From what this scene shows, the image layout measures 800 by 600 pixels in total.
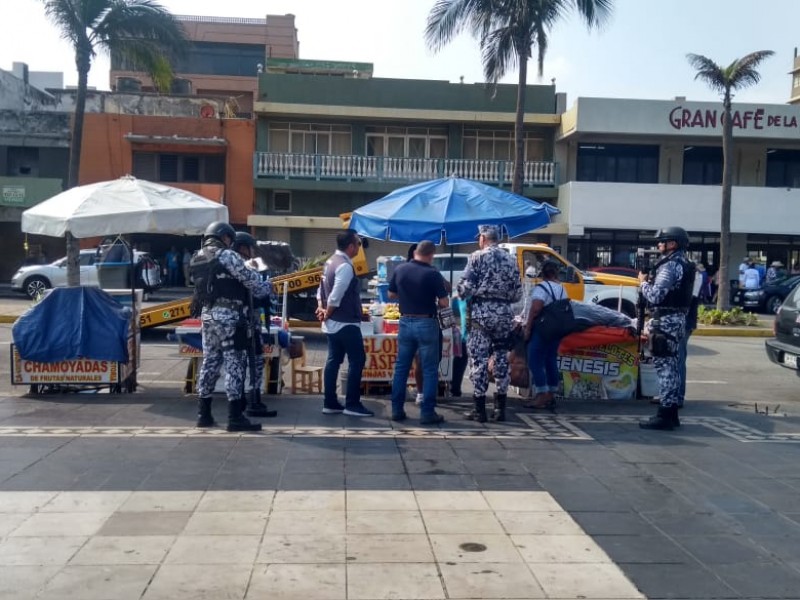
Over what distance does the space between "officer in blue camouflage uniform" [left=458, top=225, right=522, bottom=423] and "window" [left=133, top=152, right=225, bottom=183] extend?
25600 mm

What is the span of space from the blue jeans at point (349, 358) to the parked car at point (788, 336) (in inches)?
220

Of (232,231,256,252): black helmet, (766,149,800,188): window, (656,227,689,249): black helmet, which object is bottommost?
(232,231,256,252): black helmet

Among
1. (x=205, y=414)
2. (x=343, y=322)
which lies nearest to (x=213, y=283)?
(x=205, y=414)

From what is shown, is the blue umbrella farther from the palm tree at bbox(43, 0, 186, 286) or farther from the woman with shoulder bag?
the palm tree at bbox(43, 0, 186, 286)

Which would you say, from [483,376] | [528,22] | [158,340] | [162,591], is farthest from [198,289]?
[528,22]

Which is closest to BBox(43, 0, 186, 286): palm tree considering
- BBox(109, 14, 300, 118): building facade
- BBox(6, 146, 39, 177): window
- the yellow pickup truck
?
the yellow pickup truck

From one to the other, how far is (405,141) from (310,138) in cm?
357

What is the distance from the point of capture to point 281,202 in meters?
33.0

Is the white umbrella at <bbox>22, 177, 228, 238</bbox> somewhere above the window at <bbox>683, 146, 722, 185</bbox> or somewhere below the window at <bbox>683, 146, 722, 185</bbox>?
below

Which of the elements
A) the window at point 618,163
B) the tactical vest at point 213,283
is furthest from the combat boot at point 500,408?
the window at point 618,163

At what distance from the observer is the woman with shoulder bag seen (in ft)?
29.5

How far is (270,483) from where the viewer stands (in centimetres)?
614

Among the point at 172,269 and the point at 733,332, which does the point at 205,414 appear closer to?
the point at 733,332

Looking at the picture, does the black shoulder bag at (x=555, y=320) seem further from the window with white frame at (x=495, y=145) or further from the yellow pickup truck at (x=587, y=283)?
the window with white frame at (x=495, y=145)
